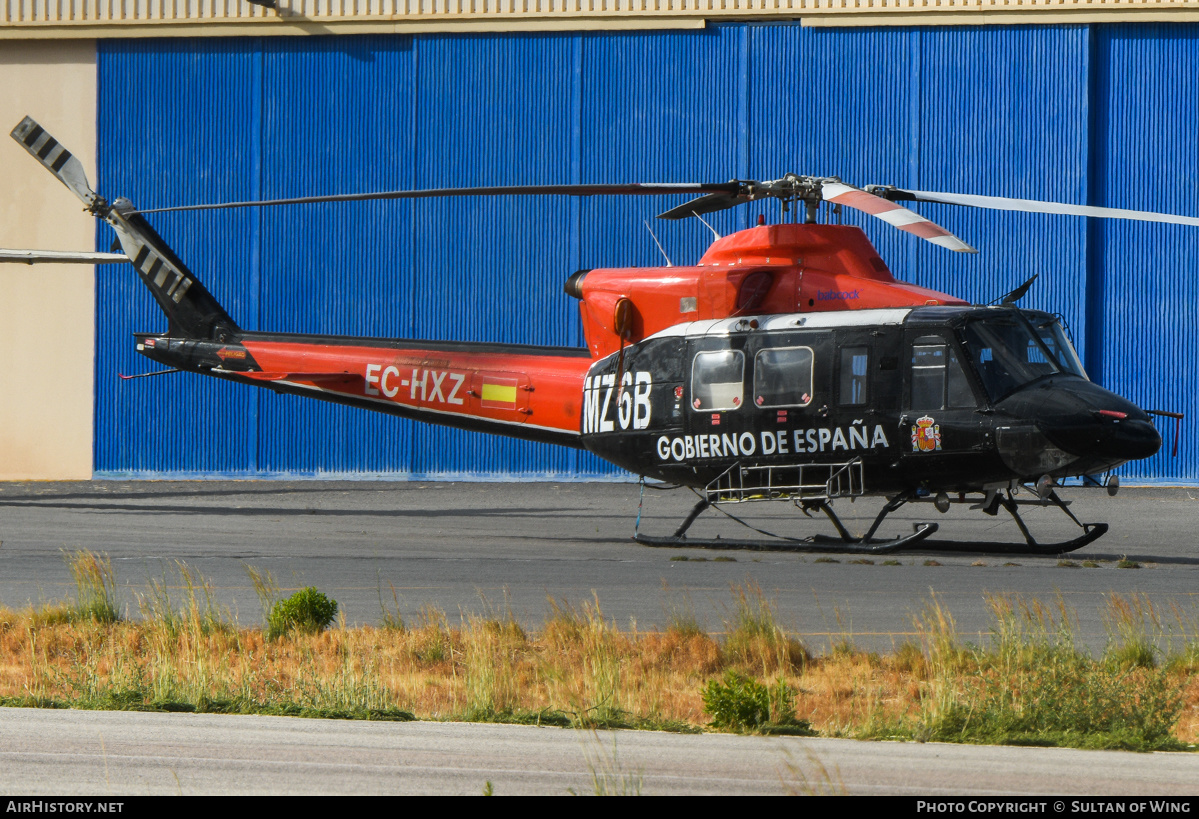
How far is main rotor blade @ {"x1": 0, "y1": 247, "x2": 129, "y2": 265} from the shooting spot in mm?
23773

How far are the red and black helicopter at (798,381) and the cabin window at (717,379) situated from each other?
0.7 inches

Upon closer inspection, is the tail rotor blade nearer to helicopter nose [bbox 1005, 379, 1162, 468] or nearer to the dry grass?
the dry grass

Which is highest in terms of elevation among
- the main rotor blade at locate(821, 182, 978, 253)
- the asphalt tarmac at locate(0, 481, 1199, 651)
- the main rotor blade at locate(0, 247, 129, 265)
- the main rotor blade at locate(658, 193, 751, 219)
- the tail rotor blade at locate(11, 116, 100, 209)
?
the tail rotor blade at locate(11, 116, 100, 209)

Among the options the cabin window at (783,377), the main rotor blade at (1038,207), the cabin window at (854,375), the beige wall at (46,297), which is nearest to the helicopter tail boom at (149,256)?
the cabin window at (783,377)

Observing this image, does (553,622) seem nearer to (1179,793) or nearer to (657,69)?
(1179,793)

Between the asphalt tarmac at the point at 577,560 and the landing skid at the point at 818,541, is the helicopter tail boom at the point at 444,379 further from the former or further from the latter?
the landing skid at the point at 818,541

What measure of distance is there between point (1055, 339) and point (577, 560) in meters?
6.32

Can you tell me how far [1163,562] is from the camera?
599 inches

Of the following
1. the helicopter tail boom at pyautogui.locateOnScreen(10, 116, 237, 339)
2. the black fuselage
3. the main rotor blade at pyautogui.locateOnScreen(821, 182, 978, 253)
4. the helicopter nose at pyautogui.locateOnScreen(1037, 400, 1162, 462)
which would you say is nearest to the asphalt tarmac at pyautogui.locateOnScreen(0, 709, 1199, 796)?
the main rotor blade at pyautogui.locateOnScreen(821, 182, 978, 253)

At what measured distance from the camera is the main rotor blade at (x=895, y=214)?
39.9ft

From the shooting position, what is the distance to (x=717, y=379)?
15953 mm

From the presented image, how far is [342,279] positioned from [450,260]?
275cm

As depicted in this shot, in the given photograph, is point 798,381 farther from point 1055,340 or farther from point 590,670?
point 590,670

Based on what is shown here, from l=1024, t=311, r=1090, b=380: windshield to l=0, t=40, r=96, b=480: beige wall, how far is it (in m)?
25.4
